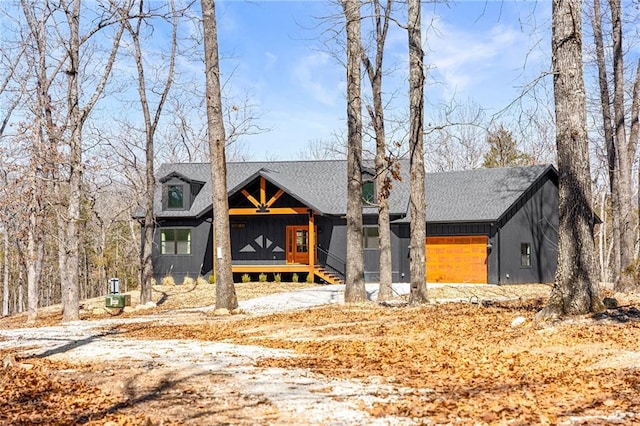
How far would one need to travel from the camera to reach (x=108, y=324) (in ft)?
52.9

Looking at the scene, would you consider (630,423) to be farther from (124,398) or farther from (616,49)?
(616,49)

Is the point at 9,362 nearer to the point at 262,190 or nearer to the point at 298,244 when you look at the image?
the point at 262,190

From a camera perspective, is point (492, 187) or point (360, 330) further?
point (492, 187)

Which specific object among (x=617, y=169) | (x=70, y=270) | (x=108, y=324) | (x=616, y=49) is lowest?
(x=108, y=324)

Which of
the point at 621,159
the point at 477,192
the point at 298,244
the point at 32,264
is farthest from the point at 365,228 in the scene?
the point at 32,264

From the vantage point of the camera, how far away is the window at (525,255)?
3148 cm

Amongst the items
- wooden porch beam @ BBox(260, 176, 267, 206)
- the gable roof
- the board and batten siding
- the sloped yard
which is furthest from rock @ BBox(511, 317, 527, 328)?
wooden porch beam @ BBox(260, 176, 267, 206)

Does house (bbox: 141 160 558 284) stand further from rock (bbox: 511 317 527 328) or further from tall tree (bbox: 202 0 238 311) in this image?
rock (bbox: 511 317 527 328)

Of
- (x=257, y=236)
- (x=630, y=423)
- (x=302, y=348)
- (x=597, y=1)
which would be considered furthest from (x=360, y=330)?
(x=257, y=236)

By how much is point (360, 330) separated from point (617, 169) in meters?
14.6

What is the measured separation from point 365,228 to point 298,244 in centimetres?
363

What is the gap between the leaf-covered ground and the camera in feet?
19.2

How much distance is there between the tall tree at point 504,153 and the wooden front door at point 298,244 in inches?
934

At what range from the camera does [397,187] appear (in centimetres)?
3469
